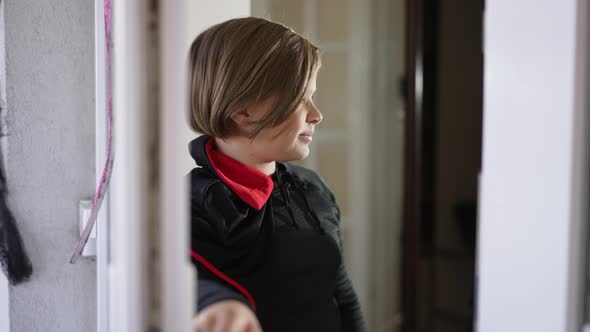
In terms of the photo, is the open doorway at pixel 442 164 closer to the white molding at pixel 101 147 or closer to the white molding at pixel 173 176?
the white molding at pixel 101 147

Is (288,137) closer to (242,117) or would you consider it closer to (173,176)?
(242,117)

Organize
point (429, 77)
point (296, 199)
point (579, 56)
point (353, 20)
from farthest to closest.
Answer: point (429, 77) → point (353, 20) → point (296, 199) → point (579, 56)

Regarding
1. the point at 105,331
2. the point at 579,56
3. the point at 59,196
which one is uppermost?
the point at 579,56

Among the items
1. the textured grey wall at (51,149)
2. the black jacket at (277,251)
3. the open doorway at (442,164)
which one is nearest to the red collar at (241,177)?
the black jacket at (277,251)

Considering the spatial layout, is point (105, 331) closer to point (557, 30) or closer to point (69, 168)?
point (69, 168)

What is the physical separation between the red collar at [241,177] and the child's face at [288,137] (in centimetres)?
2

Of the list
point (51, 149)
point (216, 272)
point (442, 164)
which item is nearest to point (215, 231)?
point (216, 272)

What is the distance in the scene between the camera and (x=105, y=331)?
0.42 m

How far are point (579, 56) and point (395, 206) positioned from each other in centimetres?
116

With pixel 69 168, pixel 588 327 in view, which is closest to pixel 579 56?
pixel 588 327

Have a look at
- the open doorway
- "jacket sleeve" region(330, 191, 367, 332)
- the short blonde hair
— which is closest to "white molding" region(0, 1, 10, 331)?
the short blonde hair

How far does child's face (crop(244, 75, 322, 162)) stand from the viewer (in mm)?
440

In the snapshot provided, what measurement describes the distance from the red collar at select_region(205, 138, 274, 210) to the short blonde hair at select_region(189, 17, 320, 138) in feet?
0.06

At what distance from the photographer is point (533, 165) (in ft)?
1.23
